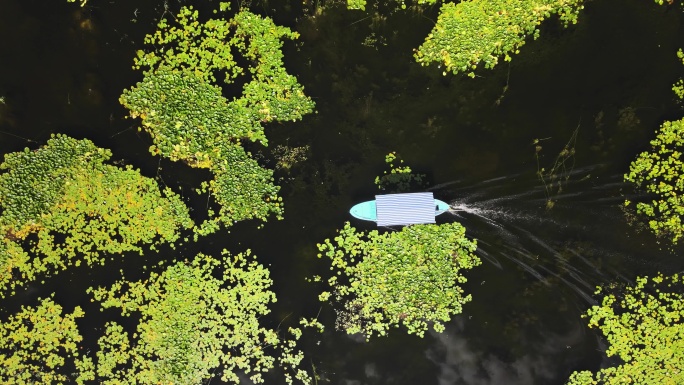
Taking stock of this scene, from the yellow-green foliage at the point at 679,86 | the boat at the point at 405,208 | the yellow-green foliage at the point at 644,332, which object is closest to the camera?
the boat at the point at 405,208

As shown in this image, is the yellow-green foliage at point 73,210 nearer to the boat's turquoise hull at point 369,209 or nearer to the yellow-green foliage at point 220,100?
the yellow-green foliage at point 220,100

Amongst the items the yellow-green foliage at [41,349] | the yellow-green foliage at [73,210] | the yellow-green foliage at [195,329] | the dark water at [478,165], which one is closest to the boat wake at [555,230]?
the dark water at [478,165]

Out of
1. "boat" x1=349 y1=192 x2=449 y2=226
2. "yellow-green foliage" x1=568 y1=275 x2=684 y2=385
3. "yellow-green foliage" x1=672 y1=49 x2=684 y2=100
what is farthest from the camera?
"yellow-green foliage" x1=672 y1=49 x2=684 y2=100

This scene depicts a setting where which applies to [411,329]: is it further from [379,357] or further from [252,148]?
[252,148]

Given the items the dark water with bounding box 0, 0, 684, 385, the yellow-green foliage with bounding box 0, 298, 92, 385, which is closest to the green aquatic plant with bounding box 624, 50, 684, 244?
the dark water with bounding box 0, 0, 684, 385

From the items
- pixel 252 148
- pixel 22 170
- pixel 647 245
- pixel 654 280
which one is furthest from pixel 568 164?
pixel 22 170

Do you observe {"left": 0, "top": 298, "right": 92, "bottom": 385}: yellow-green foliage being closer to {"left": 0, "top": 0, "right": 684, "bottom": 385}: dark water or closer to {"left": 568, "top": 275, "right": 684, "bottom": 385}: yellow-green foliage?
{"left": 0, "top": 0, "right": 684, "bottom": 385}: dark water

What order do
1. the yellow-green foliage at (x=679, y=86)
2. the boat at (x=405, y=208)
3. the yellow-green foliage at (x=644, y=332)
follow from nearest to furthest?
the boat at (x=405, y=208)
the yellow-green foliage at (x=644, y=332)
the yellow-green foliage at (x=679, y=86)
